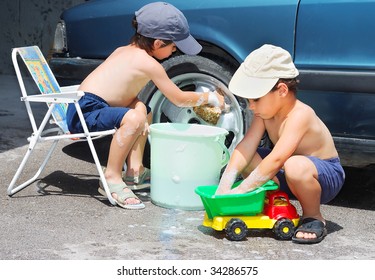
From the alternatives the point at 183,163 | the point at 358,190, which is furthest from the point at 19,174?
the point at 358,190

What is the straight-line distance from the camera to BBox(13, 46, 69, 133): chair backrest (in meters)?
4.88

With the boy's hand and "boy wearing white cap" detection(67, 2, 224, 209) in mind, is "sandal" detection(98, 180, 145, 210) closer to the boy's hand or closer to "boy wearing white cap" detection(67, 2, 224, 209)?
"boy wearing white cap" detection(67, 2, 224, 209)

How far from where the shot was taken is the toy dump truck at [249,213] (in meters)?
3.98

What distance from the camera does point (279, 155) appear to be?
4027 millimetres

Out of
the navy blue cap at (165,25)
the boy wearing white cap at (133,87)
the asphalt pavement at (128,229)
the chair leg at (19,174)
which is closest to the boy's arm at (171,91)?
the boy wearing white cap at (133,87)

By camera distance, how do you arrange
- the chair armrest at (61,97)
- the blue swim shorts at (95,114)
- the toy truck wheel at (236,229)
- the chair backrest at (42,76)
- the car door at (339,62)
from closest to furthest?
the toy truck wheel at (236,229), the car door at (339,62), the chair armrest at (61,97), the blue swim shorts at (95,114), the chair backrest at (42,76)

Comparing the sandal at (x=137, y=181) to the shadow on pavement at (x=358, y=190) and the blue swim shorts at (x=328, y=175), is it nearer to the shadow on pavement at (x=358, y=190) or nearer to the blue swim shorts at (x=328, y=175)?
the shadow on pavement at (x=358, y=190)

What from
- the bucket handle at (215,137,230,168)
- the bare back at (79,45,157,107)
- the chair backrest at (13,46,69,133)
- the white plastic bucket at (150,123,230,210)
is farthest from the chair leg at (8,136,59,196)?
the bucket handle at (215,137,230,168)

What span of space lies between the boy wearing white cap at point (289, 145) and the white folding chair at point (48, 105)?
882mm

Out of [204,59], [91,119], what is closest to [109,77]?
[91,119]

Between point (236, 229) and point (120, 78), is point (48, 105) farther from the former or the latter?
Result: point (236, 229)

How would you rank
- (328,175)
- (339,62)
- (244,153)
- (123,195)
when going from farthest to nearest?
(123,195), (339,62), (244,153), (328,175)

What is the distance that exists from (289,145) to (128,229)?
931 mm

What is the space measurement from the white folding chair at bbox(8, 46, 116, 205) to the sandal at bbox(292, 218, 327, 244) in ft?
3.64
